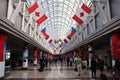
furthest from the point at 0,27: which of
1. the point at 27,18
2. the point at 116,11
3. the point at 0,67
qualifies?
the point at 27,18

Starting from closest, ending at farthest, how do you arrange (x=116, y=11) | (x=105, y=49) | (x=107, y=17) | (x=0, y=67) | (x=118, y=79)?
1. (x=118, y=79)
2. (x=0, y=67)
3. (x=116, y=11)
4. (x=107, y=17)
5. (x=105, y=49)

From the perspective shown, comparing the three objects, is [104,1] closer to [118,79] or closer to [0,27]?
[118,79]

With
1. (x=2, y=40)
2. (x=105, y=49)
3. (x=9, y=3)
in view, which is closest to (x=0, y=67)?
(x=2, y=40)

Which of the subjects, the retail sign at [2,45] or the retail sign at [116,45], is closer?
the retail sign at [116,45]

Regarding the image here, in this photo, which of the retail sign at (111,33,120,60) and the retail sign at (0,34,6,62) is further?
the retail sign at (0,34,6,62)

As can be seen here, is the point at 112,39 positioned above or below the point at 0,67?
above

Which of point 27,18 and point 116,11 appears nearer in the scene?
point 116,11

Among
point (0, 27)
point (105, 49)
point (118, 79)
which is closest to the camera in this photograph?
point (118, 79)

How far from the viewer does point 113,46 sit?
13.1 meters

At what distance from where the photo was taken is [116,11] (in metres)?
15.9

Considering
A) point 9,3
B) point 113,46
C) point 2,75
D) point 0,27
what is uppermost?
point 9,3

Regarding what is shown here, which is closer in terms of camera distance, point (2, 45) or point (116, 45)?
point (116, 45)

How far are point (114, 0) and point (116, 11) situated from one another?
1416 millimetres

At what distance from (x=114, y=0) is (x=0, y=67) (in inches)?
534
